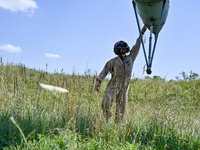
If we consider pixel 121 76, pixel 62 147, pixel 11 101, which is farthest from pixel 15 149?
pixel 121 76

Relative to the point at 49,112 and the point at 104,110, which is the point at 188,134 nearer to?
the point at 104,110

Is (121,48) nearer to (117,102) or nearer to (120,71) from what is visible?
(120,71)

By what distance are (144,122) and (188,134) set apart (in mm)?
773

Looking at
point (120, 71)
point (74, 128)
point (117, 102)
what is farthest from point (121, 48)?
point (74, 128)

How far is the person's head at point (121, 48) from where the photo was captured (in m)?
3.96

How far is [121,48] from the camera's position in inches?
156

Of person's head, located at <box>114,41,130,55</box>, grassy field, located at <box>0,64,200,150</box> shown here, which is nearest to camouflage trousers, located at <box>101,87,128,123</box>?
grassy field, located at <box>0,64,200,150</box>

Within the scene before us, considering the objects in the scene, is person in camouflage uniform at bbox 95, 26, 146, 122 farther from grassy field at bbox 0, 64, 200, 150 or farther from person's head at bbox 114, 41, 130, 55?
grassy field at bbox 0, 64, 200, 150

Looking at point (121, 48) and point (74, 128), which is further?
point (121, 48)

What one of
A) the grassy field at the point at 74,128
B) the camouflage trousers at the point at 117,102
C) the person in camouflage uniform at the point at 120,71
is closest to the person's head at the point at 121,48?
the person in camouflage uniform at the point at 120,71

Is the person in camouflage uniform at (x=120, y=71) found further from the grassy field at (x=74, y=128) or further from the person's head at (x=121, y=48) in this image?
the grassy field at (x=74, y=128)

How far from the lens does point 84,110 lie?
3791mm

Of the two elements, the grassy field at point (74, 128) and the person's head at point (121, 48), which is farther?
the person's head at point (121, 48)

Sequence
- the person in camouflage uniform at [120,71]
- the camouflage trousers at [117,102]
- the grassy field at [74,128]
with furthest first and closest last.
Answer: the person in camouflage uniform at [120,71], the camouflage trousers at [117,102], the grassy field at [74,128]
